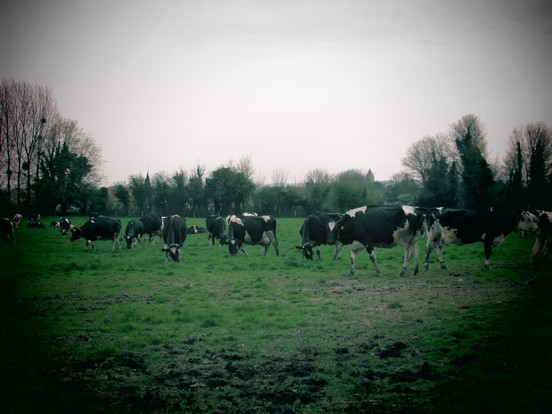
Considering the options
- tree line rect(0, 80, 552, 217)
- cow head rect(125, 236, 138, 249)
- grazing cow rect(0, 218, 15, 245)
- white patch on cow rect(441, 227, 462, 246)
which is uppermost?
tree line rect(0, 80, 552, 217)

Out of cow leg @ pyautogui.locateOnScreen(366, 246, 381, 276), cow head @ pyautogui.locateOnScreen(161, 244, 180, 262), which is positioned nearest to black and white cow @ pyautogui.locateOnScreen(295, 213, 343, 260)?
cow leg @ pyautogui.locateOnScreen(366, 246, 381, 276)

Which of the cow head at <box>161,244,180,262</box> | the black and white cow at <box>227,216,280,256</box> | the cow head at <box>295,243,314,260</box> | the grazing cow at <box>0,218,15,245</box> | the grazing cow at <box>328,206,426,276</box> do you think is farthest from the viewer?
the grazing cow at <box>0,218,15,245</box>

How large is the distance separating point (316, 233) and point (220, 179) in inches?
1753

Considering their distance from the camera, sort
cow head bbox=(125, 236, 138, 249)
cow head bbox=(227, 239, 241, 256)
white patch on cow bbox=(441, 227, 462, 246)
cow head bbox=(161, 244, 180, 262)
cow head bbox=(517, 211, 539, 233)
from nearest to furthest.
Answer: white patch on cow bbox=(441, 227, 462, 246) < cow head bbox=(517, 211, 539, 233) < cow head bbox=(161, 244, 180, 262) < cow head bbox=(227, 239, 241, 256) < cow head bbox=(125, 236, 138, 249)

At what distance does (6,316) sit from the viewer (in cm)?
830

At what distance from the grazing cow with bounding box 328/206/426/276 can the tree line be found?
12.6 metres

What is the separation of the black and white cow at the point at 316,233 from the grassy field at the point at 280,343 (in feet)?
14.0

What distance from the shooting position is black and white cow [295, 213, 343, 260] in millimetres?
17047

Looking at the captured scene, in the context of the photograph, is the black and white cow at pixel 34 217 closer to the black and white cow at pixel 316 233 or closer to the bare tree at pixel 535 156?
the black and white cow at pixel 316 233

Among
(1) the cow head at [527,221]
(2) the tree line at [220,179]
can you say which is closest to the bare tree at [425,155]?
(2) the tree line at [220,179]

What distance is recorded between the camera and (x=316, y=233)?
18109 millimetres

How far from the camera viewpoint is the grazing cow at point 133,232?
22.8 m

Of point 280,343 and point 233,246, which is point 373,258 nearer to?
point 280,343

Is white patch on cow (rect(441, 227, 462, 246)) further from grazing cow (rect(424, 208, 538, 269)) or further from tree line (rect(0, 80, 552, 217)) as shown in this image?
tree line (rect(0, 80, 552, 217))
